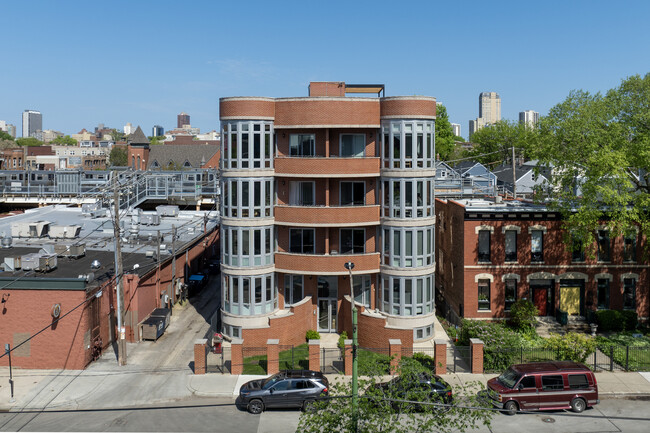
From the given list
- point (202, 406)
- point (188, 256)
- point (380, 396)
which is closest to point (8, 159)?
point (188, 256)

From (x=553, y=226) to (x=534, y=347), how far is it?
9563mm

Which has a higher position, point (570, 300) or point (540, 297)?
point (540, 297)

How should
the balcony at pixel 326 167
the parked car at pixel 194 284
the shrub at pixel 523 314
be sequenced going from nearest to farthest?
the balcony at pixel 326 167, the shrub at pixel 523 314, the parked car at pixel 194 284

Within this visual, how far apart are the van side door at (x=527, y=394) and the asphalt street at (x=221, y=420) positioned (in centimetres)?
48

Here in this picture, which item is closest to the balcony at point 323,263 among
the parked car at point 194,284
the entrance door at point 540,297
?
the entrance door at point 540,297

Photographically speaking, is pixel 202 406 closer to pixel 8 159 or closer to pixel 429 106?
pixel 429 106

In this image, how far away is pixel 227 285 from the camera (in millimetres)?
33156

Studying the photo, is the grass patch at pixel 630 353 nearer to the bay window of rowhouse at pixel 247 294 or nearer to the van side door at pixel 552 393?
the van side door at pixel 552 393

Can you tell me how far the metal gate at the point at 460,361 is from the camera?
28598 mm

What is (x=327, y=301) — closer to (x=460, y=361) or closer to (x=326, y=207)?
(x=326, y=207)

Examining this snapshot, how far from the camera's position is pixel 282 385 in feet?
80.4

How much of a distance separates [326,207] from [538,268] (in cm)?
1396

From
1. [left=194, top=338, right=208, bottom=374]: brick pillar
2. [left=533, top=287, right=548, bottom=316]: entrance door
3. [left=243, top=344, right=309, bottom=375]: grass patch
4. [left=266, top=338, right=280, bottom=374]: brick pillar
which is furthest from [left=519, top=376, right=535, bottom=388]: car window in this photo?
[left=194, top=338, right=208, bottom=374]: brick pillar

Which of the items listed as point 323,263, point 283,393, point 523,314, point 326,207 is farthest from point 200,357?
point 523,314
